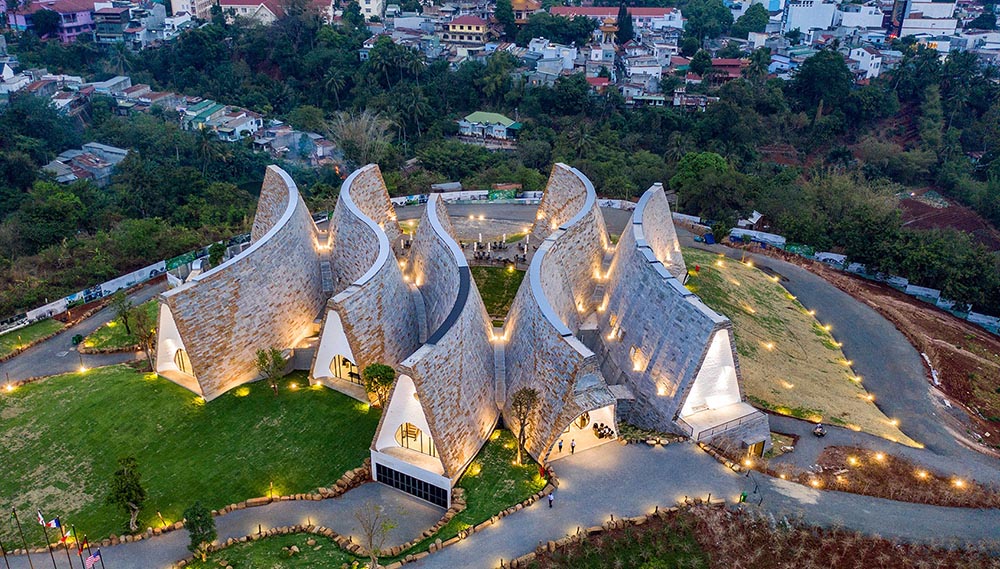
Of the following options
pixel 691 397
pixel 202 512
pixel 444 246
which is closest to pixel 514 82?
pixel 444 246

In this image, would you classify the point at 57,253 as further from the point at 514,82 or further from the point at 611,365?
the point at 514,82

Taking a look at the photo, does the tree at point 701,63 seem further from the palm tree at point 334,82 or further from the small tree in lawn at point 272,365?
the small tree in lawn at point 272,365

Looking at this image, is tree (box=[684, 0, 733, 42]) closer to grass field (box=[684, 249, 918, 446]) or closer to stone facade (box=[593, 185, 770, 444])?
grass field (box=[684, 249, 918, 446])

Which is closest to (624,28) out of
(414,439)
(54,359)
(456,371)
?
(54,359)

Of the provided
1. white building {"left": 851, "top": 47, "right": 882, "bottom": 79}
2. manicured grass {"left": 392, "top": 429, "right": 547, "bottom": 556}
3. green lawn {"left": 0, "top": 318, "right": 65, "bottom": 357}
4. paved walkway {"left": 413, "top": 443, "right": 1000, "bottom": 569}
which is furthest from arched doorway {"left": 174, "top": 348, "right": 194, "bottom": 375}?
white building {"left": 851, "top": 47, "right": 882, "bottom": 79}

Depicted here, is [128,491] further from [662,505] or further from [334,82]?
[334,82]
